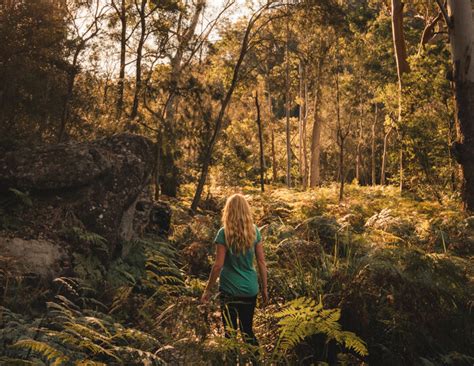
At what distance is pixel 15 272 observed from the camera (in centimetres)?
540

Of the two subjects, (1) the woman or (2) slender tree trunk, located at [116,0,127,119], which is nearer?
→ (1) the woman

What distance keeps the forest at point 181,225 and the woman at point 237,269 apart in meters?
0.25

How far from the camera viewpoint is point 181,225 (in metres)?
10.9

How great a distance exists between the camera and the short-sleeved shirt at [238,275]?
462 cm

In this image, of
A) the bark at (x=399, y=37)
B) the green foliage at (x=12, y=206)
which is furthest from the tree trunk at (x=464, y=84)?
the green foliage at (x=12, y=206)

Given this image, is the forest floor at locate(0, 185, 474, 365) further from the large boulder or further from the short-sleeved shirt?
the large boulder

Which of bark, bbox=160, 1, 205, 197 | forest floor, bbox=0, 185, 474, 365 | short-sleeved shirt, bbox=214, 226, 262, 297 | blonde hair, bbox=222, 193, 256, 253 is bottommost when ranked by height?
forest floor, bbox=0, 185, 474, 365

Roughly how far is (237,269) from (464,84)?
310 inches

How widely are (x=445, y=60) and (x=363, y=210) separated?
7.32 meters

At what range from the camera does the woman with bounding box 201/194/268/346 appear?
462 centimetres

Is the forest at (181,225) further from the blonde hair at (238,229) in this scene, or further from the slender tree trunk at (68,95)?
the blonde hair at (238,229)

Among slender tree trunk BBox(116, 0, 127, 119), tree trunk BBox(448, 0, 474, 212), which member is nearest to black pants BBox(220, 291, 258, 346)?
tree trunk BBox(448, 0, 474, 212)

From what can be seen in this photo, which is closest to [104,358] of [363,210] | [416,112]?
[363,210]

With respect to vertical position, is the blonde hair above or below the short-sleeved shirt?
above
